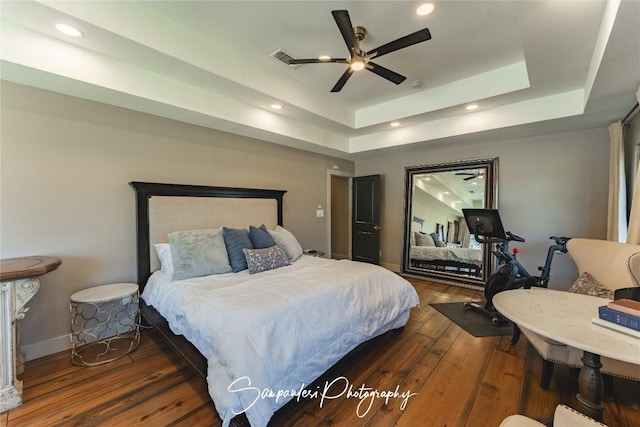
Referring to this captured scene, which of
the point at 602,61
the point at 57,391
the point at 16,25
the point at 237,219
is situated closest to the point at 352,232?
the point at 237,219

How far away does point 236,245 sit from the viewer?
114 inches

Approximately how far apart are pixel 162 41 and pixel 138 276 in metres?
2.36

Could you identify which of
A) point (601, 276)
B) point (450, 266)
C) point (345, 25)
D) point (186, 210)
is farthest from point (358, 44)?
point (450, 266)

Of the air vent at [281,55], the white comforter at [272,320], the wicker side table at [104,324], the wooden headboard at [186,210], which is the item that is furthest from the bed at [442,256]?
the wicker side table at [104,324]

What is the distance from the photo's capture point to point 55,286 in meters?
2.43

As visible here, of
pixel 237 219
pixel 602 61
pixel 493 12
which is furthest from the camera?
pixel 237 219

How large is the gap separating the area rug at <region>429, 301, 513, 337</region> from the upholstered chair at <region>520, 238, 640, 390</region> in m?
0.78

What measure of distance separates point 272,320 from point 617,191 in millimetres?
4091

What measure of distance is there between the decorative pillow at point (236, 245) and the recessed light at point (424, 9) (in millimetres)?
2748

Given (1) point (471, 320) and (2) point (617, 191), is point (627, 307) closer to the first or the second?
(1) point (471, 320)

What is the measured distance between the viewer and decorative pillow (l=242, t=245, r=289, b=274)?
9.00 ft

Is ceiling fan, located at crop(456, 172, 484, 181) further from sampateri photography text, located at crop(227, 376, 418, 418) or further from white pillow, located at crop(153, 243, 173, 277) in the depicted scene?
white pillow, located at crop(153, 243, 173, 277)

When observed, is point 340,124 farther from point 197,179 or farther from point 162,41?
point 162,41

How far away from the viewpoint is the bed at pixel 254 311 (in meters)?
1.50
